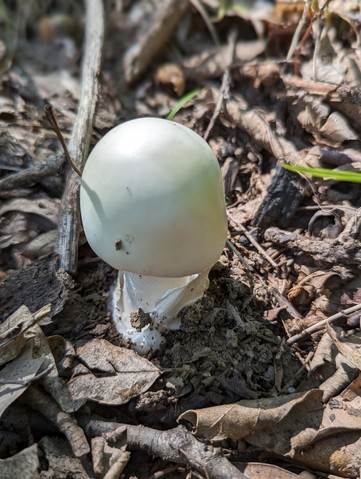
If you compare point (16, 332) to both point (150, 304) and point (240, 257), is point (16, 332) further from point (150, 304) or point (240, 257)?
point (240, 257)

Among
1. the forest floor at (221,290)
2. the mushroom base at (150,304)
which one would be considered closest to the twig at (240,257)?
the forest floor at (221,290)

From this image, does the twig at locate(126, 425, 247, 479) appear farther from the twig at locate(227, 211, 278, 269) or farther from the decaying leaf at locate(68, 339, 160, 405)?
the twig at locate(227, 211, 278, 269)

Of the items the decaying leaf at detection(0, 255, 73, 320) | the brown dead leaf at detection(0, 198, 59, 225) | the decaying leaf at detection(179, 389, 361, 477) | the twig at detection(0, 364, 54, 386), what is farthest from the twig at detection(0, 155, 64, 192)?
the decaying leaf at detection(179, 389, 361, 477)

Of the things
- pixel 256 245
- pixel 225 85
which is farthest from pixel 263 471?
pixel 225 85

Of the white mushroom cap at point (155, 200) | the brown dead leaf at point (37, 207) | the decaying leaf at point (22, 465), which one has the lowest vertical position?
the decaying leaf at point (22, 465)

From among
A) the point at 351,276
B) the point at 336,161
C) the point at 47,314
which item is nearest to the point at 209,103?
the point at 336,161

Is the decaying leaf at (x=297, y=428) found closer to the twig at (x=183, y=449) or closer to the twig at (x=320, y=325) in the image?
the twig at (x=183, y=449)

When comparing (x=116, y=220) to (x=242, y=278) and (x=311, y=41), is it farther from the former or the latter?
(x=311, y=41)
